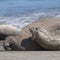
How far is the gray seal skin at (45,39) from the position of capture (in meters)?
5.89

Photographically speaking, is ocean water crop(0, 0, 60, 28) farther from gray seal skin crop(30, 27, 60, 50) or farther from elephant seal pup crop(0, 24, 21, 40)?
gray seal skin crop(30, 27, 60, 50)

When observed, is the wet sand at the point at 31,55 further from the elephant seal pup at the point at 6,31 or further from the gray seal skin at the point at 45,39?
the elephant seal pup at the point at 6,31

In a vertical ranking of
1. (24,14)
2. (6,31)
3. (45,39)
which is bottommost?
(24,14)

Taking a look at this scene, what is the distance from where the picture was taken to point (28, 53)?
5.64m

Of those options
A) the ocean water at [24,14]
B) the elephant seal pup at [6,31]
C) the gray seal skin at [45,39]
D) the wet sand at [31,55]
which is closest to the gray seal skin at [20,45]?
the gray seal skin at [45,39]

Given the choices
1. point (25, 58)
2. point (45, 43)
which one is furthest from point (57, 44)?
point (25, 58)

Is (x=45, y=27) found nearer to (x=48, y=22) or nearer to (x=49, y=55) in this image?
(x=48, y=22)

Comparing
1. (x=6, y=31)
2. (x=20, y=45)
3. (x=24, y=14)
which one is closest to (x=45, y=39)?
(x=20, y=45)

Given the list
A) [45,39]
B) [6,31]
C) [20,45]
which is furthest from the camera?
[6,31]

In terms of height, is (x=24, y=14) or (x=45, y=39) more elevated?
(x=45, y=39)

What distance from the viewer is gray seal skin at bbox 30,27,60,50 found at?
5.89 meters

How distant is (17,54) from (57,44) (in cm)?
81

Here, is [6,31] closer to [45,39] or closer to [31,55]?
[45,39]

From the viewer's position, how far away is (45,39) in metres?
5.91
